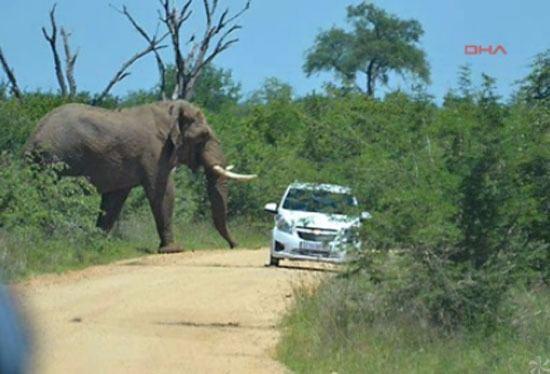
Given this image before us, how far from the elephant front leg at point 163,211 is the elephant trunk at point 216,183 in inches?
39.3

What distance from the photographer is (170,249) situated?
28000mm

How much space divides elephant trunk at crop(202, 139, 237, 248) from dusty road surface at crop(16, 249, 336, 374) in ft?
16.5

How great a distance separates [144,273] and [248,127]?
2131 cm

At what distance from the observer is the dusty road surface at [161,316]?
43.6 ft

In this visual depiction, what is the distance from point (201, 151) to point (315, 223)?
21.2 ft

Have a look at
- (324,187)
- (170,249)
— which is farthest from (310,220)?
(170,249)

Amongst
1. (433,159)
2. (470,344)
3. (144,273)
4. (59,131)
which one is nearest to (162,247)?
(59,131)

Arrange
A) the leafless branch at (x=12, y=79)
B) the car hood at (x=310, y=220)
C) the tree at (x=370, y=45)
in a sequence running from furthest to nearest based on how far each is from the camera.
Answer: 1. the tree at (x=370, y=45)
2. the leafless branch at (x=12, y=79)
3. the car hood at (x=310, y=220)

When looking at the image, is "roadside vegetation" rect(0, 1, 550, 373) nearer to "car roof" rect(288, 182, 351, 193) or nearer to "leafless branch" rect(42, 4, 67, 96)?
"car roof" rect(288, 182, 351, 193)

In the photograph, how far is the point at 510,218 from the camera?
52.2 ft

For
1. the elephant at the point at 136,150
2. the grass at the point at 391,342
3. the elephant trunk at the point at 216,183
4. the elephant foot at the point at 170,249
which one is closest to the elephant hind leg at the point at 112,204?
the elephant at the point at 136,150

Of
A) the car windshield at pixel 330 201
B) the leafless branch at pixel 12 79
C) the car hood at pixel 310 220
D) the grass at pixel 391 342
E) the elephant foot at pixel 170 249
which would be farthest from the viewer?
the leafless branch at pixel 12 79

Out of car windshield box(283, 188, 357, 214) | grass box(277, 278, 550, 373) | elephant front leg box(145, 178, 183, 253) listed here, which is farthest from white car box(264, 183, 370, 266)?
elephant front leg box(145, 178, 183, 253)

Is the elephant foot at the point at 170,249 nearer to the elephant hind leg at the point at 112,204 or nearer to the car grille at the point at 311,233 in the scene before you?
the elephant hind leg at the point at 112,204
